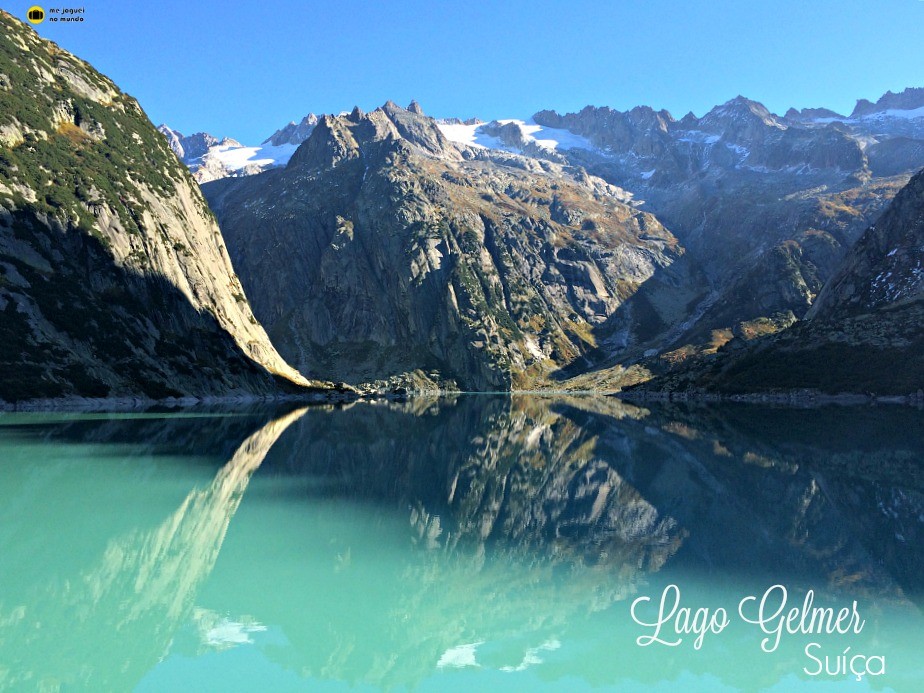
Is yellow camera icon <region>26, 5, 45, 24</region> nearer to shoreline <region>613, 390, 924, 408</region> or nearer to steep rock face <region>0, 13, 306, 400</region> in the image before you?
steep rock face <region>0, 13, 306, 400</region>

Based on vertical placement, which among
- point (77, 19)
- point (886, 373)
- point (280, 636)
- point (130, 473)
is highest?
point (77, 19)

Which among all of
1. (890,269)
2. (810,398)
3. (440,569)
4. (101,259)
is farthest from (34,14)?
(890,269)

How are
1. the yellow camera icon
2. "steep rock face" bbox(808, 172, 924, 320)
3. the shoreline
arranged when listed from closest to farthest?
1. the yellow camera icon
2. the shoreline
3. "steep rock face" bbox(808, 172, 924, 320)

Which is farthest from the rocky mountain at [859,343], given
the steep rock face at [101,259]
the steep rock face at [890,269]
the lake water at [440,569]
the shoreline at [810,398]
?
the steep rock face at [101,259]

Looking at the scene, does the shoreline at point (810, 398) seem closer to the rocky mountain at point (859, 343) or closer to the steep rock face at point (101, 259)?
the rocky mountain at point (859, 343)

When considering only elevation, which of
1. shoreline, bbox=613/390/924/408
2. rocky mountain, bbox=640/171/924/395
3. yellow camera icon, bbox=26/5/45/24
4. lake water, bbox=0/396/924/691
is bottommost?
lake water, bbox=0/396/924/691

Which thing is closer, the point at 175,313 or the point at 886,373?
the point at 886,373

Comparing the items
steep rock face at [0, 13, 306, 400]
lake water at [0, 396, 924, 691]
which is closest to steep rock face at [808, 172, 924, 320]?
lake water at [0, 396, 924, 691]

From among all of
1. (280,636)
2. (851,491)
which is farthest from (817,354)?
(280,636)

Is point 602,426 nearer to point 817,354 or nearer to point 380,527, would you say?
point 380,527
